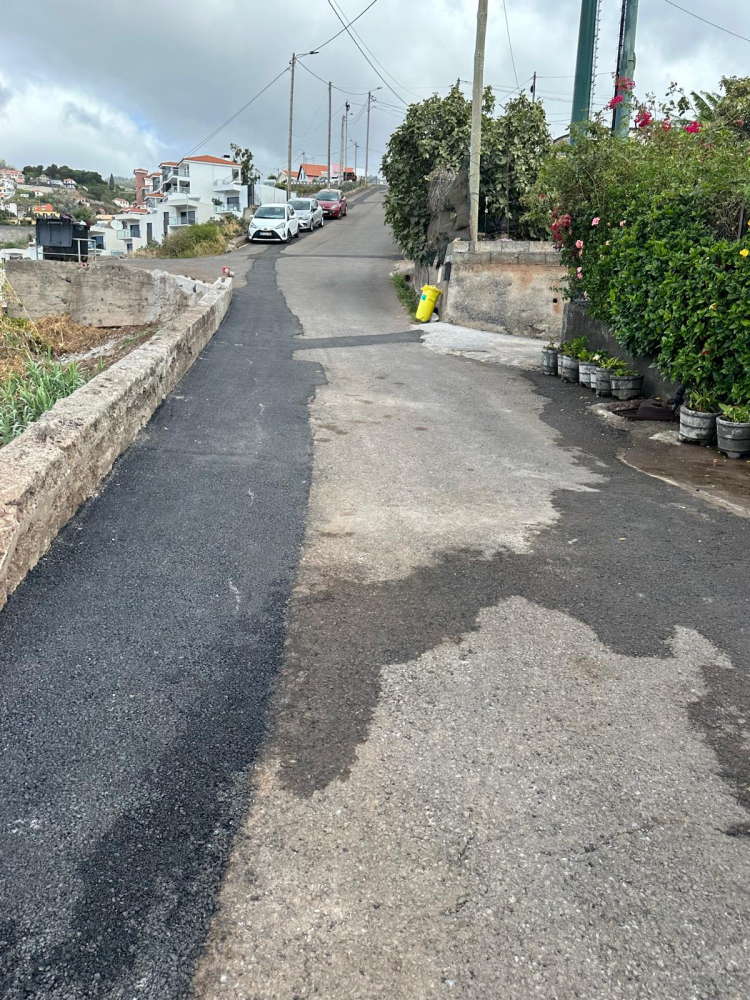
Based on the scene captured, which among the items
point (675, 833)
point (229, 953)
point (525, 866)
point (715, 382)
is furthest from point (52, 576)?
point (715, 382)

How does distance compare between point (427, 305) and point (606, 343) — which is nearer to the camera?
point (606, 343)

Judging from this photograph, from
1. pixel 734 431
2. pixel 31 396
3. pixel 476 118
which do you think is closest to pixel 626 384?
pixel 734 431

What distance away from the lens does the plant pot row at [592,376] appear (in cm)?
1001

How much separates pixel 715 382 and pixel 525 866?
667 cm

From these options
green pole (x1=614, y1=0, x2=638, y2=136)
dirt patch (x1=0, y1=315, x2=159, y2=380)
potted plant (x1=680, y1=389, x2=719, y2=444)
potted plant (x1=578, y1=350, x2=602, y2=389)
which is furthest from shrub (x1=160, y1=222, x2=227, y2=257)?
potted plant (x1=680, y1=389, x2=719, y2=444)

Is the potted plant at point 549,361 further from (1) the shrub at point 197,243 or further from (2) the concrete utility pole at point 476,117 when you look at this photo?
(1) the shrub at point 197,243

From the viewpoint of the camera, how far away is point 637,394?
33.1 feet

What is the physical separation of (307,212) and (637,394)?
106 feet

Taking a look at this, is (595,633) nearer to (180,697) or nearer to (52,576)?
(180,697)

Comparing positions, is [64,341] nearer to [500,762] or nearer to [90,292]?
[90,292]

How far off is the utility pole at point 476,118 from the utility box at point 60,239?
2187 centimetres

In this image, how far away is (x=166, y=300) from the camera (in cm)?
2012

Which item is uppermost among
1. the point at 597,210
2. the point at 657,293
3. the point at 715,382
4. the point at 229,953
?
the point at 597,210

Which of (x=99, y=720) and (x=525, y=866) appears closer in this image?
(x=525, y=866)
